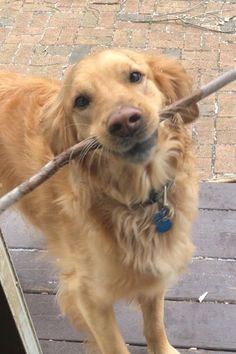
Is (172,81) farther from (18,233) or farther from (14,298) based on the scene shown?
(18,233)

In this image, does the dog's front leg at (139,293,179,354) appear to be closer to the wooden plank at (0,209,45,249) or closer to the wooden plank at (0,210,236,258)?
the wooden plank at (0,210,236,258)

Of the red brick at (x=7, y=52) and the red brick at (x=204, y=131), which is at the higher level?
the red brick at (x=7, y=52)

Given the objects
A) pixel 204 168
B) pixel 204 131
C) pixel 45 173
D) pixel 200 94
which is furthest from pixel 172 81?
pixel 204 131

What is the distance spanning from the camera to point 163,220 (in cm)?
224

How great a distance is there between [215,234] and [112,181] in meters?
1.09

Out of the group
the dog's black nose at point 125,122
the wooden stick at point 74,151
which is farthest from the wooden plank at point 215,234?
the dog's black nose at point 125,122

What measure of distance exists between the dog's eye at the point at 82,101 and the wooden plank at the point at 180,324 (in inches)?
45.0

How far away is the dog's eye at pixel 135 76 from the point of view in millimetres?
2086

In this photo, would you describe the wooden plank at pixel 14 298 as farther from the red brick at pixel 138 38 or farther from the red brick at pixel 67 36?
the red brick at pixel 67 36

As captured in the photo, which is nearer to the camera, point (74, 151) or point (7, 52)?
point (74, 151)

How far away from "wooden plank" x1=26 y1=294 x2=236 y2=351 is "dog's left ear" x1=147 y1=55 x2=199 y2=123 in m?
0.98

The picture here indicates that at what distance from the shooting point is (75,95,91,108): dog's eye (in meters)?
2.07

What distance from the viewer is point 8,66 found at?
461cm

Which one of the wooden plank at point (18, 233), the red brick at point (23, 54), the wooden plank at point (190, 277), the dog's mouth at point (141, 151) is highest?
the red brick at point (23, 54)
